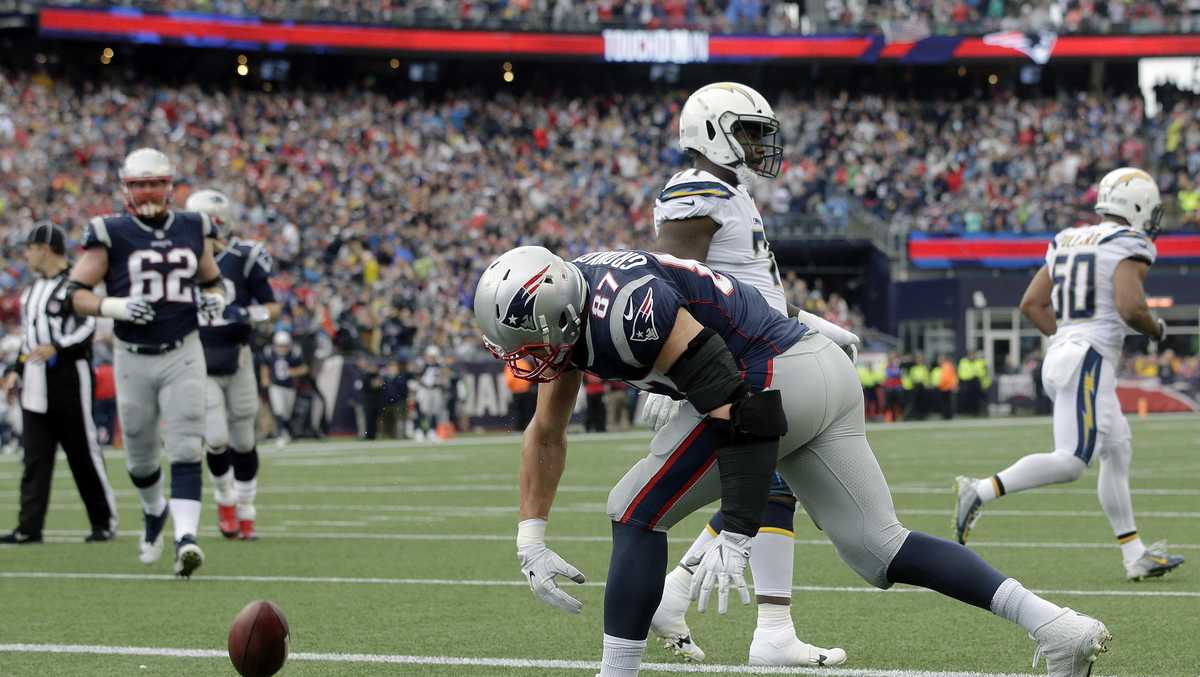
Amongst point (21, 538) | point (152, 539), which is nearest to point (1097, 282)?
point (152, 539)

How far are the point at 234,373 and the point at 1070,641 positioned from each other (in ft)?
21.1

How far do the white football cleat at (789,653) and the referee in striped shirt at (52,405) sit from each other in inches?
217

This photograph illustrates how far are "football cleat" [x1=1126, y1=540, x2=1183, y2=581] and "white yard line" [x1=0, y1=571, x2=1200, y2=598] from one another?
362 mm

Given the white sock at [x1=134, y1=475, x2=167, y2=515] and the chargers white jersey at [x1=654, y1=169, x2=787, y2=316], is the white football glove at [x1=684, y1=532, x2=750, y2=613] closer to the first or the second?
the chargers white jersey at [x1=654, y1=169, x2=787, y2=316]

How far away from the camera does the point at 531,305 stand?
369cm

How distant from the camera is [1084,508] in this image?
422 inches

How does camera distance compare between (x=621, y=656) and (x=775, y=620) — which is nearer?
(x=621, y=656)

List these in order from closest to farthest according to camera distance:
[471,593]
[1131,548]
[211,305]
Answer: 1. [471,593]
2. [1131,548]
3. [211,305]

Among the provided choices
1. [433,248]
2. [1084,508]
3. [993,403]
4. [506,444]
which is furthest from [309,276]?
[1084,508]

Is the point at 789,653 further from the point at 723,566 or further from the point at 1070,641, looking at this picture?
the point at 723,566

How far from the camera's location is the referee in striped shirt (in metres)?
9.39

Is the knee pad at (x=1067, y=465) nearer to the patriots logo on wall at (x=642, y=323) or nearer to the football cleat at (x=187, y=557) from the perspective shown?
the football cleat at (x=187, y=557)

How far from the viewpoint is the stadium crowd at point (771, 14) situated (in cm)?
3531

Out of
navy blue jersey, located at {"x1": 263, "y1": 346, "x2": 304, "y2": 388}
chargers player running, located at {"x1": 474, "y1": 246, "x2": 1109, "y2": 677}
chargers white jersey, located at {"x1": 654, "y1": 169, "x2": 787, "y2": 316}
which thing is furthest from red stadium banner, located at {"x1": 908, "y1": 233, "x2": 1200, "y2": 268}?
chargers player running, located at {"x1": 474, "y1": 246, "x2": 1109, "y2": 677}
